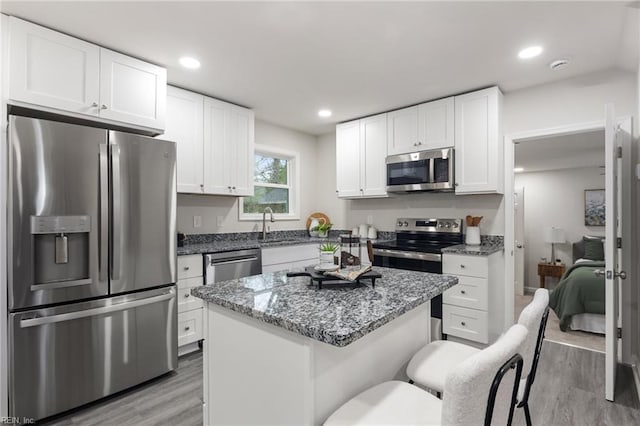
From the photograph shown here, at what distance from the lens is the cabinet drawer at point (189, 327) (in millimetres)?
2771

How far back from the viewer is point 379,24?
211 centimetres

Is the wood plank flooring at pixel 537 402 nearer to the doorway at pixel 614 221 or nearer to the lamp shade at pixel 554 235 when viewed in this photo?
the doorway at pixel 614 221

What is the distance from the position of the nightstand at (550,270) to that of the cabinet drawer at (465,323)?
11.3ft

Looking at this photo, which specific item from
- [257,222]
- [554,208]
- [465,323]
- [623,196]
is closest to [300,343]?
[465,323]

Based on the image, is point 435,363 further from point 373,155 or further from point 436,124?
point 373,155

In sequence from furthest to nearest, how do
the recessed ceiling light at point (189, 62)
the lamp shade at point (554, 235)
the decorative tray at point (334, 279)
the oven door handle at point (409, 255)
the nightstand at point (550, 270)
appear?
1. the lamp shade at point (554, 235)
2. the nightstand at point (550, 270)
3. the oven door handle at point (409, 255)
4. the recessed ceiling light at point (189, 62)
5. the decorative tray at point (334, 279)

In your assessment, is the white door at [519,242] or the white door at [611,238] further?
the white door at [519,242]

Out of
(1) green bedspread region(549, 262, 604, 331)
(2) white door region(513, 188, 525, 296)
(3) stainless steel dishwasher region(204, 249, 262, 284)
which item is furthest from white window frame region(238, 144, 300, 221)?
(2) white door region(513, 188, 525, 296)

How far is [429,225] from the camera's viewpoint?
150 inches

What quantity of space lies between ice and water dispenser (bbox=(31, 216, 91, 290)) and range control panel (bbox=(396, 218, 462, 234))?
3.20 meters

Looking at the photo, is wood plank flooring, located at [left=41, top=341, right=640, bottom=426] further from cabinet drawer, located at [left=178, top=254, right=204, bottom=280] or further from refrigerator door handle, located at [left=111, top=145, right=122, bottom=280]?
refrigerator door handle, located at [left=111, top=145, right=122, bottom=280]

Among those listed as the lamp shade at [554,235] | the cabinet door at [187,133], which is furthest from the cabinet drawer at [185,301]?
the lamp shade at [554,235]

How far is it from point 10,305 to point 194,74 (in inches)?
83.3

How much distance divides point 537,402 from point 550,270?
4037 mm
